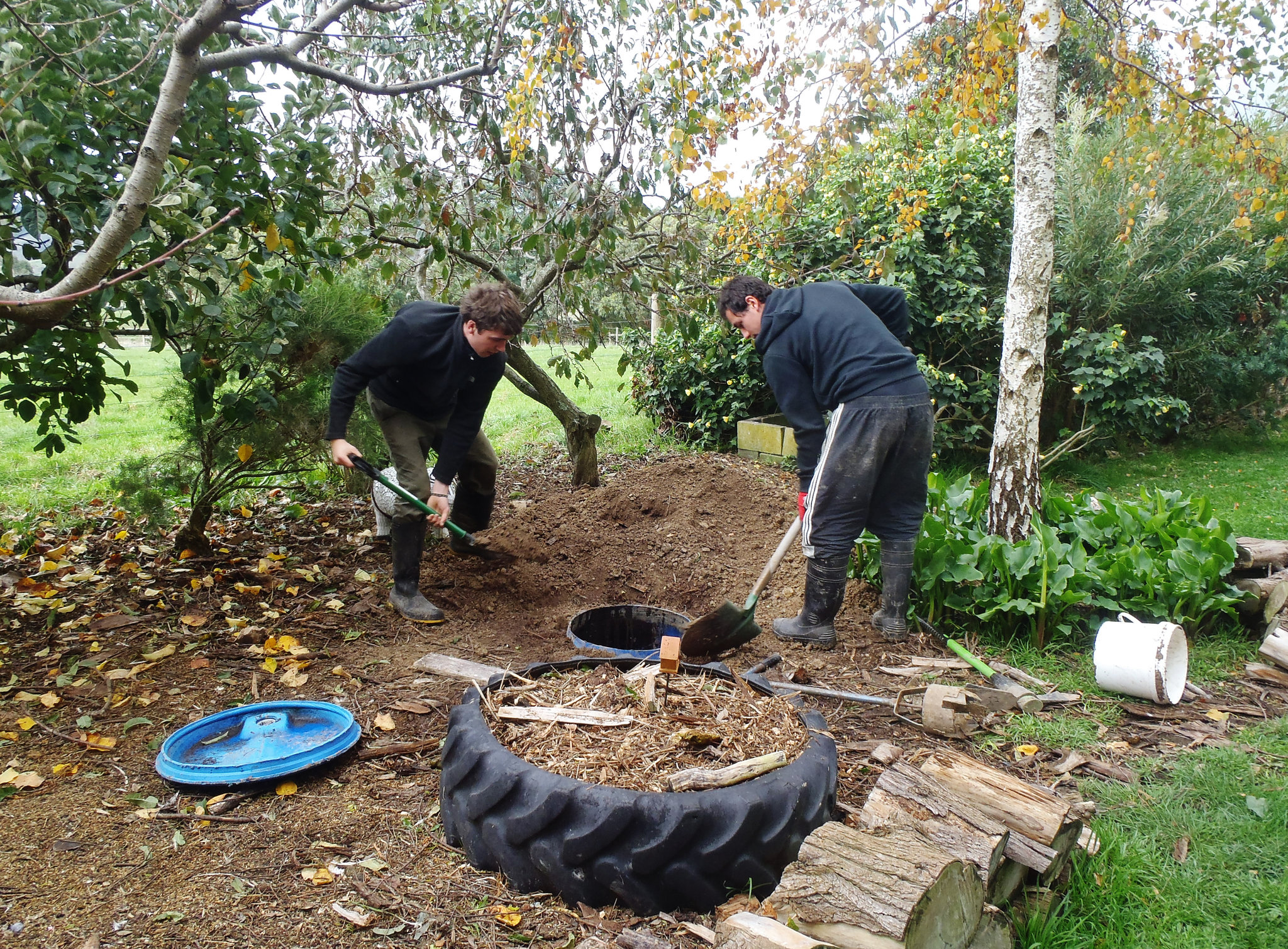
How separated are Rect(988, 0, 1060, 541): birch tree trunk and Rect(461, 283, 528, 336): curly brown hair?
103 inches

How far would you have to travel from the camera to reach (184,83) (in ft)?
8.11

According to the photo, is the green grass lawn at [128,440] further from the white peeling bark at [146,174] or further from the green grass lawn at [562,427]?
the white peeling bark at [146,174]

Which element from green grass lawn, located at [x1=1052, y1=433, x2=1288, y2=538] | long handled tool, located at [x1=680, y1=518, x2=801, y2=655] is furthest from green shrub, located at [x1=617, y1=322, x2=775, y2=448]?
A: long handled tool, located at [x1=680, y1=518, x2=801, y2=655]

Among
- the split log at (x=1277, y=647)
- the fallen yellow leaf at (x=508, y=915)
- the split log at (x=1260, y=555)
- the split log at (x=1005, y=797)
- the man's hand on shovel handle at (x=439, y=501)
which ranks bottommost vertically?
the fallen yellow leaf at (x=508, y=915)

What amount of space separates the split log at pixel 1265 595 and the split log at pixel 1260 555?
133mm

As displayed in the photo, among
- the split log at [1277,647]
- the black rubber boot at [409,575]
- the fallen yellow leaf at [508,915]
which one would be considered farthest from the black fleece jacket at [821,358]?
the fallen yellow leaf at [508,915]

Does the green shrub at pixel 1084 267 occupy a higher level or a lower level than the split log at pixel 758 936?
higher

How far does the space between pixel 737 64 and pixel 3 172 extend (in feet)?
12.3

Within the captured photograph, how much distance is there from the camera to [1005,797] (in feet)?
6.87

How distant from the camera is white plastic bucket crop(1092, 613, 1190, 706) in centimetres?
321

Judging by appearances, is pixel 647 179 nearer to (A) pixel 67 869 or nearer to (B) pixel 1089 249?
(A) pixel 67 869

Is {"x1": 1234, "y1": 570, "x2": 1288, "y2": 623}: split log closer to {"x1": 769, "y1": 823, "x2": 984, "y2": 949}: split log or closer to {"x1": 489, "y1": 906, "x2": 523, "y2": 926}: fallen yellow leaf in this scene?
{"x1": 769, "y1": 823, "x2": 984, "y2": 949}: split log

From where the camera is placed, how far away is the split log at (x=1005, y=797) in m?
2.02

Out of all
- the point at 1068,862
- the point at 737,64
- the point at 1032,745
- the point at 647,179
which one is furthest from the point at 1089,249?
the point at 1068,862
